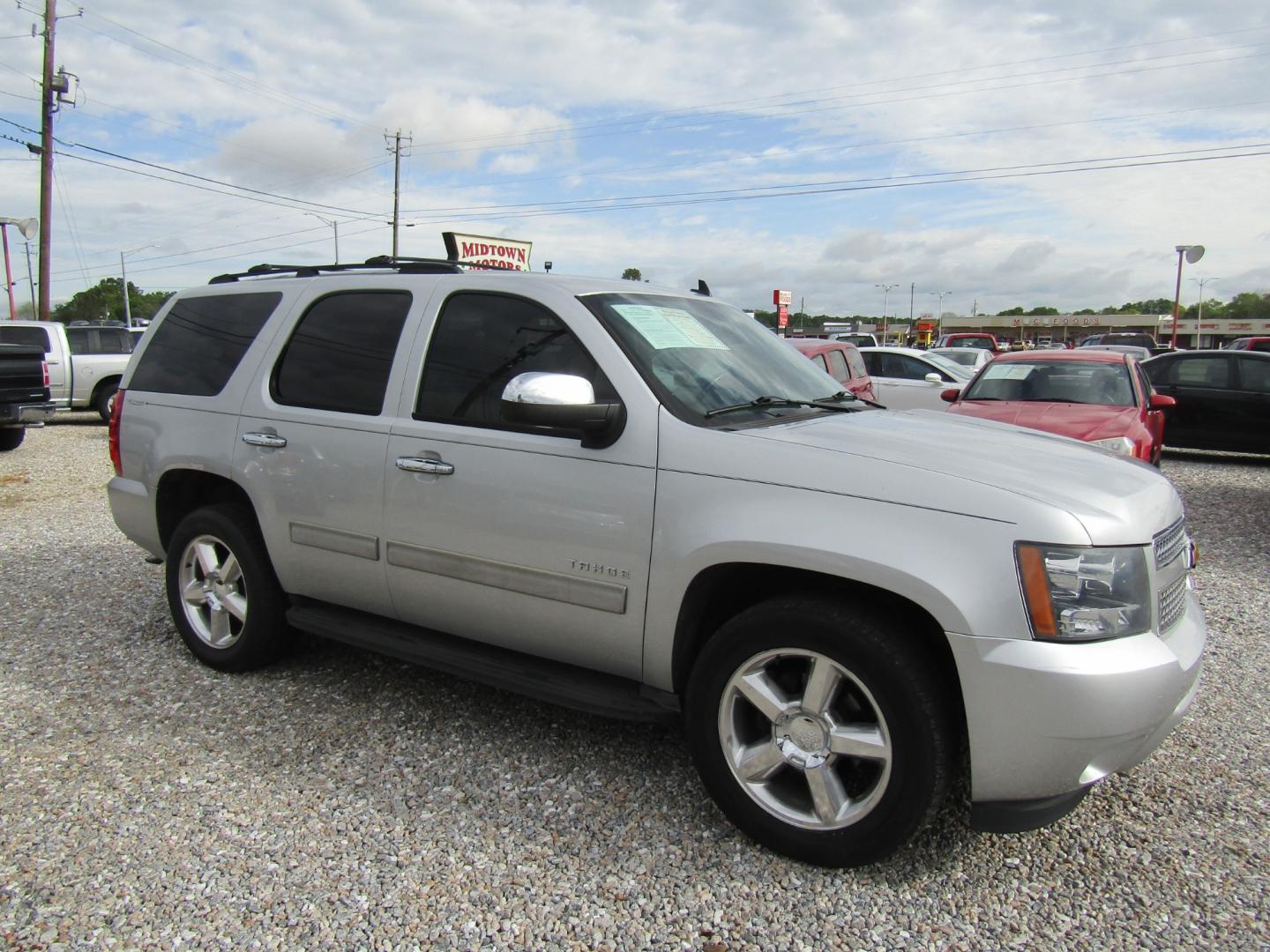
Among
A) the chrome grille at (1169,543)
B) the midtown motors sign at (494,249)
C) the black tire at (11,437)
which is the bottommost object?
the black tire at (11,437)

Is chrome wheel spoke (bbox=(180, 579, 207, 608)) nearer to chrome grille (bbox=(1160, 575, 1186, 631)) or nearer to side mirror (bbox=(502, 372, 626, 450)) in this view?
side mirror (bbox=(502, 372, 626, 450))

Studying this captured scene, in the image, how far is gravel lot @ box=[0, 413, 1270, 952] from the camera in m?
2.50

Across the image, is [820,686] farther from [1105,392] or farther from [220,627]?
[1105,392]

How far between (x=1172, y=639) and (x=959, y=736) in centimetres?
68

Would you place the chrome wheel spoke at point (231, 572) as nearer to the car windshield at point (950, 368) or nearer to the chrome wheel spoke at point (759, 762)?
the chrome wheel spoke at point (759, 762)

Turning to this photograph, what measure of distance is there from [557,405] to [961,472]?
123 cm

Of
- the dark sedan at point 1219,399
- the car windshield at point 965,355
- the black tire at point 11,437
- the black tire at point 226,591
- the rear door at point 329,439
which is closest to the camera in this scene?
the rear door at point 329,439

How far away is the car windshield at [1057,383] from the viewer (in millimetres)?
8617

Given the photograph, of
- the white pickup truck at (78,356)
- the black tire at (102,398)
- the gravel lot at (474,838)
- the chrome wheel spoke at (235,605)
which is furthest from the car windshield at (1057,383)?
the black tire at (102,398)

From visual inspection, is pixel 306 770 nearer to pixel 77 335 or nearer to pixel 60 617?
pixel 60 617

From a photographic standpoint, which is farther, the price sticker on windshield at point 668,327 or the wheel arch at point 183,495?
the wheel arch at point 183,495

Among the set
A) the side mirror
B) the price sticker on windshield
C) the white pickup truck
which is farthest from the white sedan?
the white pickup truck

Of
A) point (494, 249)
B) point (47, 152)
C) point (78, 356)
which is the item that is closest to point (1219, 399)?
point (494, 249)

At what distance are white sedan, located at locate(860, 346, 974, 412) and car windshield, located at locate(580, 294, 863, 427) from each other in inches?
381
